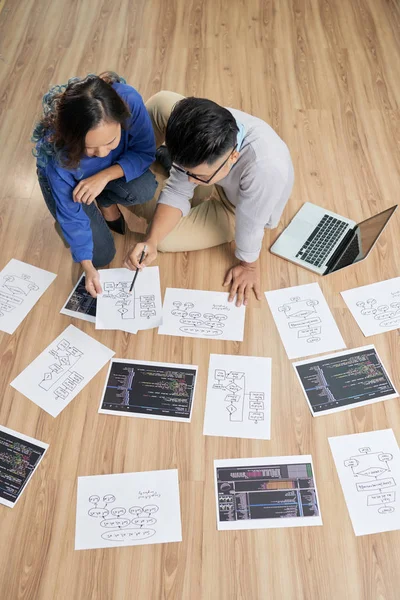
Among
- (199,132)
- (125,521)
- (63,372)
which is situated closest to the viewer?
(199,132)

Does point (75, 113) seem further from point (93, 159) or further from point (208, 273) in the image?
point (208, 273)

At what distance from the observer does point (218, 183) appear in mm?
1657

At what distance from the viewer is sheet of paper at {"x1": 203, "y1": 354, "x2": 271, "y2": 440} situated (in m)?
1.54

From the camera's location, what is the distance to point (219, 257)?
6.23ft

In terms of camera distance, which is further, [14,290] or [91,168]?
[14,290]

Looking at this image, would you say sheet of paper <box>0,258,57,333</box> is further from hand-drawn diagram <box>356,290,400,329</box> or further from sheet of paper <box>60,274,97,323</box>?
hand-drawn diagram <box>356,290,400,329</box>

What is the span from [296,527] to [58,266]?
1177mm

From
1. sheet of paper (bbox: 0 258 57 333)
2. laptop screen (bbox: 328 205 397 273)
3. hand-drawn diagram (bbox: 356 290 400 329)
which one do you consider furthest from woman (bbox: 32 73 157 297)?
hand-drawn diagram (bbox: 356 290 400 329)

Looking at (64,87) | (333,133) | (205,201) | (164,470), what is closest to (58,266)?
(205,201)

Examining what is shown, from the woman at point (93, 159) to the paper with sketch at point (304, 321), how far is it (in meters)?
0.60

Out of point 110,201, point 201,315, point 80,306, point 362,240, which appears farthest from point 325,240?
point 80,306

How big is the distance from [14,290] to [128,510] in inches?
34.3

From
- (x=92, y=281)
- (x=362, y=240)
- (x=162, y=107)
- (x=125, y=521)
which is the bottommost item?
(x=125, y=521)

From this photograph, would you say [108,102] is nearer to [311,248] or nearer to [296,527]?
[311,248]
